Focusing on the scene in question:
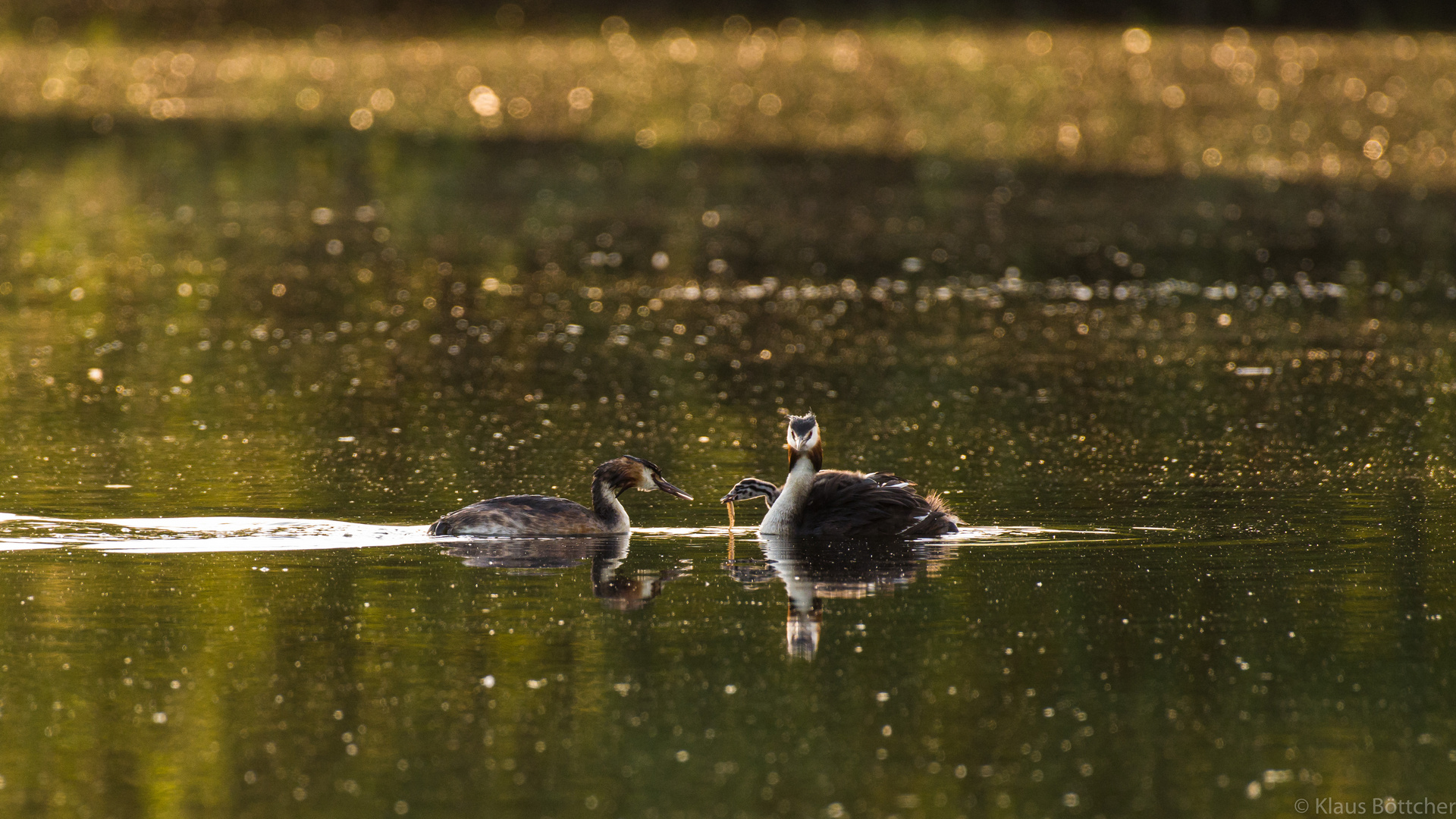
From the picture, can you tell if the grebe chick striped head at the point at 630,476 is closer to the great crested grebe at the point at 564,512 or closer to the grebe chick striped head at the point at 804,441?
the great crested grebe at the point at 564,512

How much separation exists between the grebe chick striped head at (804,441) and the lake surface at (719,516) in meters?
0.54

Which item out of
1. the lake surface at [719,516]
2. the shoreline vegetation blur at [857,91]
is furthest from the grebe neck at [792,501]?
the shoreline vegetation blur at [857,91]

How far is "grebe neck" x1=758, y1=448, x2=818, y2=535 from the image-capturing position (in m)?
12.6

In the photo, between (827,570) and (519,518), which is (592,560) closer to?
(519,518)

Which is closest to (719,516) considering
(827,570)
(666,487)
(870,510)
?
(666,487)

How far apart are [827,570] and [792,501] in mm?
1099

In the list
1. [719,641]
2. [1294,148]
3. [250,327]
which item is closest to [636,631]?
[719,641]

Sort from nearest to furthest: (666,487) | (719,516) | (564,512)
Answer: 1. (564,512)
2. (666,487)
3. (719,516)

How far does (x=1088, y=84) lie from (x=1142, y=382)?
27574 millimetres

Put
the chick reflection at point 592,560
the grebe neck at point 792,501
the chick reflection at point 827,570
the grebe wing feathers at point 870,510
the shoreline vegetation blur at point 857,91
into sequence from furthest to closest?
the shoreline vegetation blur at point 857,91
the grebe neck at point 792,501
the grebe wing feathers at point 870,510
the chick reflection at point 592,560
the chick reflection at point 827,570

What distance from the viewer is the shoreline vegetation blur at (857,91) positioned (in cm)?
3619

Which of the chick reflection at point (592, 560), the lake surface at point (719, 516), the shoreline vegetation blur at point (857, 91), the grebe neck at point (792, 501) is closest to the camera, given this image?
the lake surface at point (719, 516)

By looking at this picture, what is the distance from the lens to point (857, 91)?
43594mm

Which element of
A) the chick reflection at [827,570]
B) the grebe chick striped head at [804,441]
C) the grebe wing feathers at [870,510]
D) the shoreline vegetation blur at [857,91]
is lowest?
the chick reflection at [827,570]
